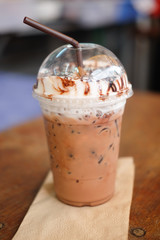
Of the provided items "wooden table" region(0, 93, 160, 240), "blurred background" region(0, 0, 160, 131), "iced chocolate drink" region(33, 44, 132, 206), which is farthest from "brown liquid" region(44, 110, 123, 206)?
"blurred background" region(0, 0, 160, 131)

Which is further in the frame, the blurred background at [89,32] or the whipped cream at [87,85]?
the blurred background at [89,32]

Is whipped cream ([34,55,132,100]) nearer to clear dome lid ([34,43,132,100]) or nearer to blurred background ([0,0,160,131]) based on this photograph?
clear dome lid ([34,43,132,100])

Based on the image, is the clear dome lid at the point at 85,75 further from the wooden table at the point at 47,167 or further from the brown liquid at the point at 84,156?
the wooden table at the point at 47,167

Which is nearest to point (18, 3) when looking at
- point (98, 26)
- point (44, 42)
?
point (44, 42)

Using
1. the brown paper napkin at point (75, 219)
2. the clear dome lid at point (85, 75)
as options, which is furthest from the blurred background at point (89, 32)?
the brown paper napkin at point (75, 219)

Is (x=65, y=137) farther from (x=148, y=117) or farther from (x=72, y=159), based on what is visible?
(x=148, y=117)

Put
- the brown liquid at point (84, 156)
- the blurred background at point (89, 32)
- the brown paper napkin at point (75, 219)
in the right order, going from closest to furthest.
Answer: the brown paper napkin at point (75, 219), the brown liquid at point (84, 156), the blurred background at point (89, 32)
